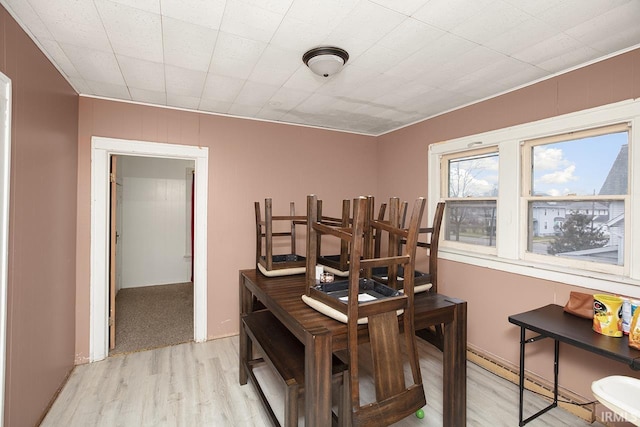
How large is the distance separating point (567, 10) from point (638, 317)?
1.64 meters

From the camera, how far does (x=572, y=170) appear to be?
2.31m

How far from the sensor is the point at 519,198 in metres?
2.57

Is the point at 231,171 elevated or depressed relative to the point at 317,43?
depressed

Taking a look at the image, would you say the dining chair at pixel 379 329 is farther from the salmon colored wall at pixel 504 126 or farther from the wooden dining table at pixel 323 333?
the salmon colored wall at pixel 504 126

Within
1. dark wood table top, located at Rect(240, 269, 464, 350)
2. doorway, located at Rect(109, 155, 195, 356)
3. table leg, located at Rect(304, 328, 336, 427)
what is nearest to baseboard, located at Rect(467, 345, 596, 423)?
dark wood table top, located at Rect(240, 269, 464, 350)

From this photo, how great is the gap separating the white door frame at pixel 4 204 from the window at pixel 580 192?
3.41 m

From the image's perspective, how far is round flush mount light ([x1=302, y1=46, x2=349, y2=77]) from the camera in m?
Answer: 1.94

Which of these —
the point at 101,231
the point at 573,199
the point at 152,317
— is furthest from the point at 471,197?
the point at 152,317

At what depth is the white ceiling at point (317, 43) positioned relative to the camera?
1568mm

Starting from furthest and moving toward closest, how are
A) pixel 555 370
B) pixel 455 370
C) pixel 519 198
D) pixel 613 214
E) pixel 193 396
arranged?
pixel 519 198
pixel 193 396
pixel 555 370
pixel 613 214
pixel 455 370

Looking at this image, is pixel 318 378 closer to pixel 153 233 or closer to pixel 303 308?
pixel 303 308

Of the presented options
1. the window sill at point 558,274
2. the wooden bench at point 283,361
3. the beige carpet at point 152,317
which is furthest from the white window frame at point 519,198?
the beige carpet at point 152,317

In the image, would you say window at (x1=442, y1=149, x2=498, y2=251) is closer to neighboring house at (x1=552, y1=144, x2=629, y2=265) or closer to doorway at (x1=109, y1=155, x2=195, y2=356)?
neighboring house at (x1=552, y1=144, x2=629, y2=265)

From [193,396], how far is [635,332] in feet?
9.29
